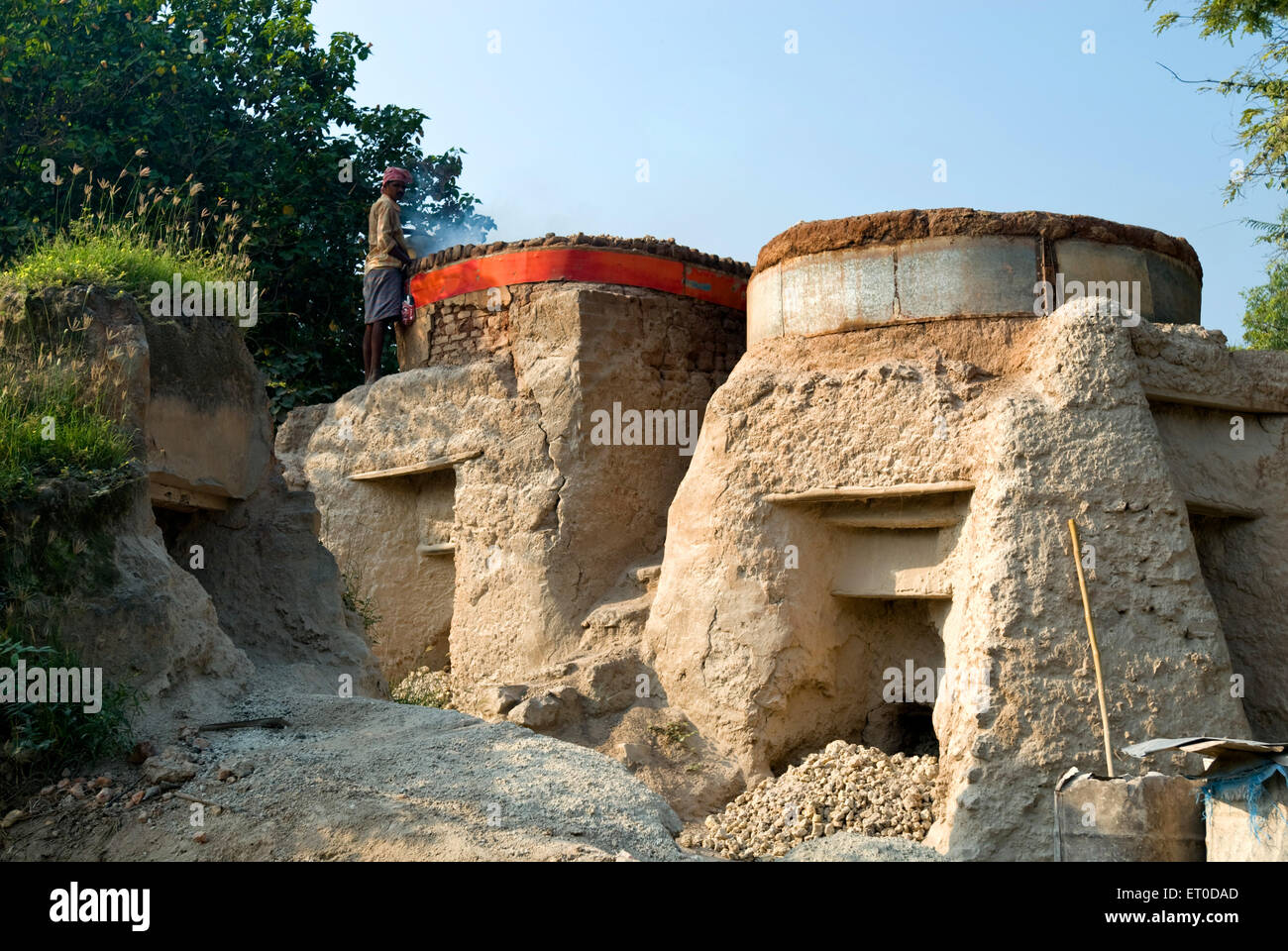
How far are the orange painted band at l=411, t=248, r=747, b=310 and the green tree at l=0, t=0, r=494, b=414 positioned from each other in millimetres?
3881

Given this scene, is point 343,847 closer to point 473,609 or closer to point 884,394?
point 884,394

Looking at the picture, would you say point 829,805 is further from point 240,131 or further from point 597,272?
point 240,131

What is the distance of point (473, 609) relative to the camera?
11086mm

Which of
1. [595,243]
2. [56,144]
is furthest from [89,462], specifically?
[56,144]

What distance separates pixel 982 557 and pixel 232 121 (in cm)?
1172

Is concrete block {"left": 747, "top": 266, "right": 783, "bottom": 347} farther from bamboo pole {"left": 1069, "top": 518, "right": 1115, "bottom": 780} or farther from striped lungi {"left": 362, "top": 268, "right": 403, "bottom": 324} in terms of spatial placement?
striped lungi {"left": 362, "top": 268, "right": 403, "bottom": 324}

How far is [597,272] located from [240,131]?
23.5 ft

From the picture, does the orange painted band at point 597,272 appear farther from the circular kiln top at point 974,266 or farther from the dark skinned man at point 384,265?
the circular kiln top at point 974,266

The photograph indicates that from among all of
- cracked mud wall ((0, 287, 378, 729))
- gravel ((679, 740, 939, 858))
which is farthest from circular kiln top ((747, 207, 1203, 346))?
cracked mud wall ((0, 287, 378, 729))

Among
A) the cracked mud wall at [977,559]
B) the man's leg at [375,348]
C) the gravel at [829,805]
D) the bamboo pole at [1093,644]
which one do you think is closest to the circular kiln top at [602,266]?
the man's leg at [375,348]

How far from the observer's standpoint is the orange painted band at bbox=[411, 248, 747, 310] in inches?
444

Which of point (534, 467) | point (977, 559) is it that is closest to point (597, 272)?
point (534, 467)
